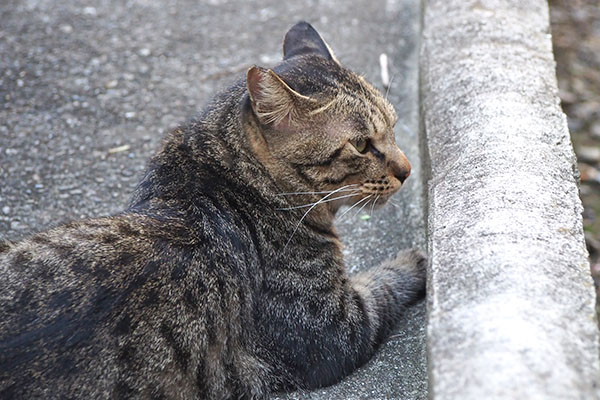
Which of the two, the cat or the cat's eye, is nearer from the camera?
the cat

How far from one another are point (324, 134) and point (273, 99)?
26 cm

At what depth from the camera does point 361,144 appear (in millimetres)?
2922

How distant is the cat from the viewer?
232 cm

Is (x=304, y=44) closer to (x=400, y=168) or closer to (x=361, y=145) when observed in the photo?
(x=361, y=145)

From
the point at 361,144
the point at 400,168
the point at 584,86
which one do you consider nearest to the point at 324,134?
the point at 361,144

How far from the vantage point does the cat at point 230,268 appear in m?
2.32

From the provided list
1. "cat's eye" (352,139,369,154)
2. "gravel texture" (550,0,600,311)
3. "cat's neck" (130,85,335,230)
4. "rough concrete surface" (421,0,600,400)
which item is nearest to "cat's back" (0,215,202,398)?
"cat's neck" (130,85,335,230)

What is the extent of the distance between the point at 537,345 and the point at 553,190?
89 centimetres

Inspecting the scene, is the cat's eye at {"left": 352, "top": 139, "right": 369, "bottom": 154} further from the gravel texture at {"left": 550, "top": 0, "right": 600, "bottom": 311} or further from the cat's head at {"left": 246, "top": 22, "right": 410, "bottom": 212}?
the gravel texture at {"left": 550, "top": 0, "right": 600, "bottom": 311}

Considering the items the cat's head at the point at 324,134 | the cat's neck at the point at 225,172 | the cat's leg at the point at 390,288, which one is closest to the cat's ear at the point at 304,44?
the cat's head at the point at 324,134

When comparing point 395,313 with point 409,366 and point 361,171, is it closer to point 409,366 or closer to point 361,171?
point 409,366

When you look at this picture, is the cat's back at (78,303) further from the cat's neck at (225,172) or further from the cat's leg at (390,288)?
the cat's leg at (390,288)

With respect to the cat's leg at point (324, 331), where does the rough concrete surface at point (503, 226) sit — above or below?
above

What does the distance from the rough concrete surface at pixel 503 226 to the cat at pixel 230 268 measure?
0.38 meters
